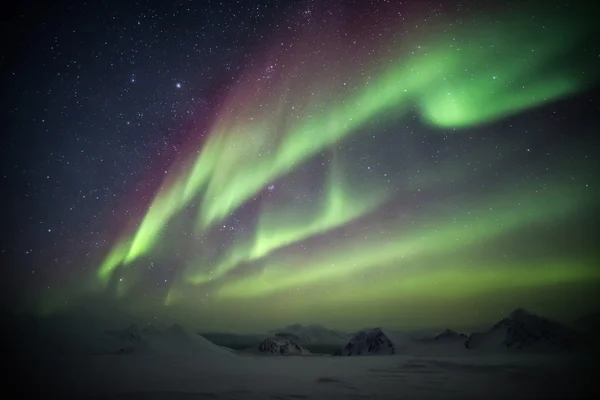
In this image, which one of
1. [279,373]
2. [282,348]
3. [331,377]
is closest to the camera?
[331,377]

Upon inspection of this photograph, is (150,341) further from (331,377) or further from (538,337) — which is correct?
(538,337)

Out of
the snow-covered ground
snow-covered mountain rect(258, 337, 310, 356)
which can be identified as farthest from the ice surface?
snow-covered mountain rect(258, 337, 310, 356)

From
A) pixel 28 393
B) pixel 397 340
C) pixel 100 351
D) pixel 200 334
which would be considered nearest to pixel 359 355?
pixel 397 340

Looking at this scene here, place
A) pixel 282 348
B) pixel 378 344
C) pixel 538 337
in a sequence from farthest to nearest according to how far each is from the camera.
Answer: pixel 282 348 < pixel 378 344 < pixel 538 337

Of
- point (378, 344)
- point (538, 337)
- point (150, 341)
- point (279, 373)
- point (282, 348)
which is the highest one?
point (538, 337)

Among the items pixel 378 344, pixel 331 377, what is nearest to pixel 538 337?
pixel 378 344

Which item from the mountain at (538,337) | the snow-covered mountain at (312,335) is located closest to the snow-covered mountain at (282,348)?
the snow-covered mountain at (312,335)

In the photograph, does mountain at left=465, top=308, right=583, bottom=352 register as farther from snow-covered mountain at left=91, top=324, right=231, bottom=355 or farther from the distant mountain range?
snow-covered mountain at left=91, top=324, right=231, bottom=355
